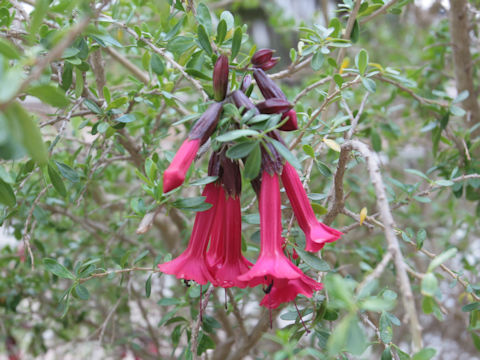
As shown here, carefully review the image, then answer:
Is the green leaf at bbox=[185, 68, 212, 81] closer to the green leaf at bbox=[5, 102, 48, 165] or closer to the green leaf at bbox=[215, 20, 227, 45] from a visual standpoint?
the green leaf at bbox=[215, 20, 227, 45]

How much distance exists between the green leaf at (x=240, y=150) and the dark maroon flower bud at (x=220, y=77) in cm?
11

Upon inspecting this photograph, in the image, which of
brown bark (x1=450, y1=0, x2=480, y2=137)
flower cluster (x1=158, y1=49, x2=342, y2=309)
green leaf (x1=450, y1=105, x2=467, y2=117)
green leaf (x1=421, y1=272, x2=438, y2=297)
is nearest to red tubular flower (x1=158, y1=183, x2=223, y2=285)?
flower cluster (x1=158, y1=49, x2=342, y2=309)

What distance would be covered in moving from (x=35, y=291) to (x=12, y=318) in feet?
0.83

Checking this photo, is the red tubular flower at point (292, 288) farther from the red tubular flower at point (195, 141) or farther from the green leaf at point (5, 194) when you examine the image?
the green leaf at point (5, 194)

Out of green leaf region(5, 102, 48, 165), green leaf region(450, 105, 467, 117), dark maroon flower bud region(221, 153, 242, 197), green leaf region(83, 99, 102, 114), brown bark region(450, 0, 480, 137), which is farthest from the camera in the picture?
brown bark region(450, 0, 480, 137)

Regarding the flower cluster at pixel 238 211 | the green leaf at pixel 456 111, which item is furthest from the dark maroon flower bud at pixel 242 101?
the green leaf at pixel 456 111

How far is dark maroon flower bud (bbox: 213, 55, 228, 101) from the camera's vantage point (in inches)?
24.2

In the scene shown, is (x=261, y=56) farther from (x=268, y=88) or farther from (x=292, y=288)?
(x=292, y=288)

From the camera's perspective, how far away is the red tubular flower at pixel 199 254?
0.64 m

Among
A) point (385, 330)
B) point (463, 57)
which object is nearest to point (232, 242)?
point (385, 330)

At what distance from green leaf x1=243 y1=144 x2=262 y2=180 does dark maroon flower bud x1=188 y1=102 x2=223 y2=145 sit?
0.08 m

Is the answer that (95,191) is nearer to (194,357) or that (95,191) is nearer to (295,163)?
(194,357)

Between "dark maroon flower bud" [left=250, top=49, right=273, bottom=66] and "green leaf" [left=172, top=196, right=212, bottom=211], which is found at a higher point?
"dark maroon flower bud" [left=250, top=49, right=273, bottom=66]

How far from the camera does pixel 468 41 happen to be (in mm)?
1235
